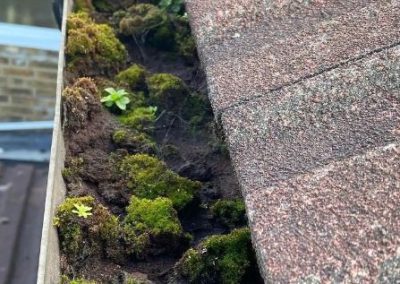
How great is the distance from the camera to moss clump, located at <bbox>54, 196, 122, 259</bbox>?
2.52m

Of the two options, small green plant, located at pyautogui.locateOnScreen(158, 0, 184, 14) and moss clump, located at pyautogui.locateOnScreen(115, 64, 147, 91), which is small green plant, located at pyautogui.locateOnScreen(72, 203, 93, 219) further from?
small green plant, located at pyautogui.locateOnScreen(158, 0, 184, 14)

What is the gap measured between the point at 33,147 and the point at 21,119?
710 millimetres

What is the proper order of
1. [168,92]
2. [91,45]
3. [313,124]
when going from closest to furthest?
[313,124]
[168,92]
[91,45]

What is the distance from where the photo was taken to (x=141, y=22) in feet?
12.9

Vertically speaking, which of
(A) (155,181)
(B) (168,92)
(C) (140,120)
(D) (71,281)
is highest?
(B) (168,92)

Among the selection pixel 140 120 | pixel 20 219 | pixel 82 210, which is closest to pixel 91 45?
pixel 140 120

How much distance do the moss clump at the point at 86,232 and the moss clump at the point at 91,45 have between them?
105 cm

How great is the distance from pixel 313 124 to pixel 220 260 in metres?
0.62

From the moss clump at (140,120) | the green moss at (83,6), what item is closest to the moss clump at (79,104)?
the moss clump at (140,120)

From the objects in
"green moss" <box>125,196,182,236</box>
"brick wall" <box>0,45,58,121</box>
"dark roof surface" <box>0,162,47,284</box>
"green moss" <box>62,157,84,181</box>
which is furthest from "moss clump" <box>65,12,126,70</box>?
"brick wall" <box>0,45,58,121</box>

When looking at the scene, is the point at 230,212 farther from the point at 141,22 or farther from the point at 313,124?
the point at 141,22

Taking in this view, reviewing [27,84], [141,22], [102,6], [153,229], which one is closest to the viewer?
[153,229]

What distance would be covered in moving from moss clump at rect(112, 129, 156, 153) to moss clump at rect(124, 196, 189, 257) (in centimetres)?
43

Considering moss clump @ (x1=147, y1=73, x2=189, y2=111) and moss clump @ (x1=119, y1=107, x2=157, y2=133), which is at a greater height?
moss clump @ (x1=147, y1=73, x2=189, y2=111)
